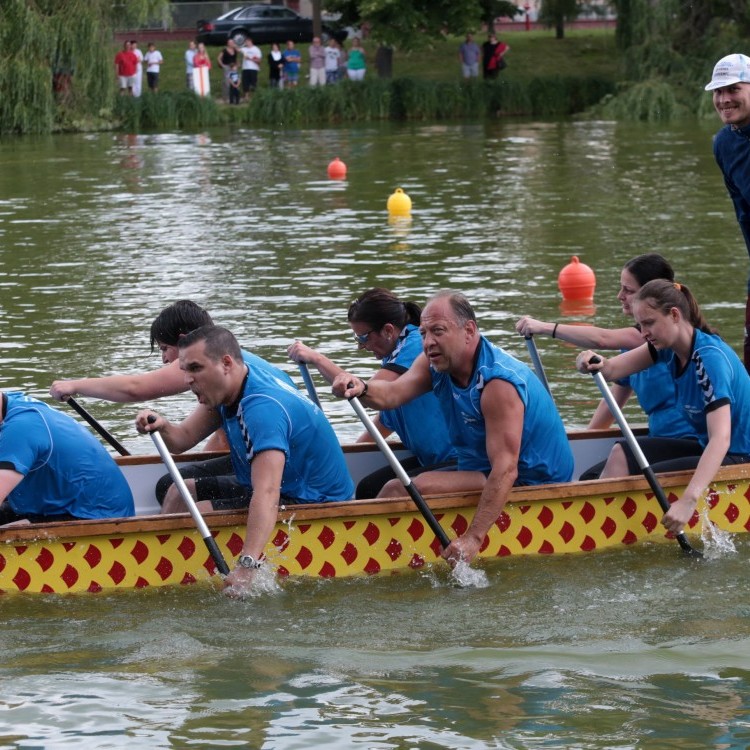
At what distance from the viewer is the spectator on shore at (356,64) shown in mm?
42250

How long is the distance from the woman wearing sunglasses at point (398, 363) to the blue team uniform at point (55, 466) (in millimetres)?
1294

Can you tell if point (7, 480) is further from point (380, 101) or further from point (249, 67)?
point (249, 67)

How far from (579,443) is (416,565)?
1.78 meters

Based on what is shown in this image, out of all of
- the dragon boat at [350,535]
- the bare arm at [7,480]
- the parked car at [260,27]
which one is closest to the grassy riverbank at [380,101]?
the parked car at [260,27]

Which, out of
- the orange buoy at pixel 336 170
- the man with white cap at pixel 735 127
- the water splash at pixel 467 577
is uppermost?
the man with white cap at pixel 735 127

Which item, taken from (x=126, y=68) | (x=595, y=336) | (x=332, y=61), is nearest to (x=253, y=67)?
(x=332, y=61)

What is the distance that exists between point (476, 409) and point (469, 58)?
3706 centimetres

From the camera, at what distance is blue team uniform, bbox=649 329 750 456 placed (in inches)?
337

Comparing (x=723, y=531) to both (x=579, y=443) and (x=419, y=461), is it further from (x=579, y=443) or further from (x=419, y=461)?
(x=419, y=461)

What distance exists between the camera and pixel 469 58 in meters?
44.2

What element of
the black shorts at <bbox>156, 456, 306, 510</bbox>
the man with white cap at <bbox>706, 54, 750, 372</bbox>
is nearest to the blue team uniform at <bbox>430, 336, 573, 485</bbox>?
the black shorts at <bbox>156, 456, 306, 510</bbox>

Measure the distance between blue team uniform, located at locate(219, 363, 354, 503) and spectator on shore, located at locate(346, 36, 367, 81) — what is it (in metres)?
34.7

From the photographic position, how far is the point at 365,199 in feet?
85.0

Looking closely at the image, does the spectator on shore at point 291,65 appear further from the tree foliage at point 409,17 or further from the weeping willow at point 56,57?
the weeping willow at point 56,57
